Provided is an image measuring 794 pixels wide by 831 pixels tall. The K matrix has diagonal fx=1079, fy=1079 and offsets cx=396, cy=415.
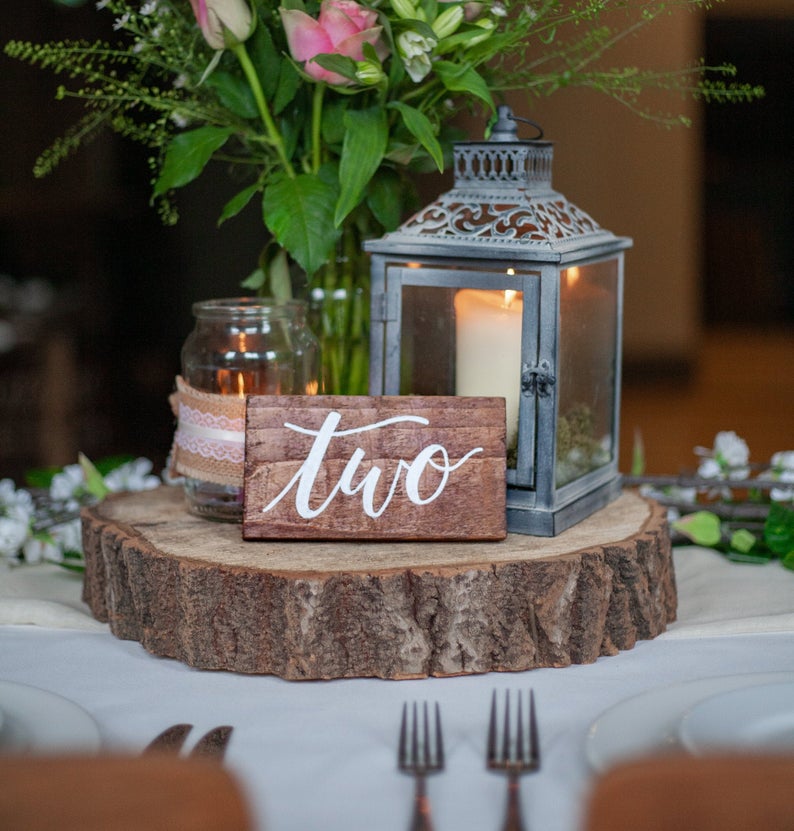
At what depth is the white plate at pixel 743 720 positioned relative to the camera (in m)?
0.68

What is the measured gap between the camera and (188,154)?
116 centimetres

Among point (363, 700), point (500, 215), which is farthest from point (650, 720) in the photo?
point (500, 215)

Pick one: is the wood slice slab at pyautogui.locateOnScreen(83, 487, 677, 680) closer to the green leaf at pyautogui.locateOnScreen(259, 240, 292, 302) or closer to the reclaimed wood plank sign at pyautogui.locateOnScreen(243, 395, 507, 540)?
the reclaimed wood plank sign at pyautogui.locateOnScreen(243, 395, 507, 540)

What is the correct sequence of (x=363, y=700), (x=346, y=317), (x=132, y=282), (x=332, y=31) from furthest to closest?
1. (x=132, y=282)
2. (x=346, y=317)
3. (x=332, y=31)
4. (x=363, y=700)

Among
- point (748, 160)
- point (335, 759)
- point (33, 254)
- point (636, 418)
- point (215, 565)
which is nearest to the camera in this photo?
point (335, 759)

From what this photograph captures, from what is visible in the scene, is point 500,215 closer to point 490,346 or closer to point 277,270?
point 490,346

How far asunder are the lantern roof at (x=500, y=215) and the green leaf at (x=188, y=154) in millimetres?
220

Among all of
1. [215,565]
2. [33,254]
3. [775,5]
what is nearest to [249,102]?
[215,565]

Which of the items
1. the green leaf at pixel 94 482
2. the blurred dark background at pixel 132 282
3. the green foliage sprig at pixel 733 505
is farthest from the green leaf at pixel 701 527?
the blurred dark background at pixel 132 282

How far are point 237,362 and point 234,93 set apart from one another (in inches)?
11.3

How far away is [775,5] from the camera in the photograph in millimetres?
6082

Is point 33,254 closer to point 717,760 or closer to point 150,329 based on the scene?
point 150,329

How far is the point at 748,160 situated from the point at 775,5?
3.06 feet

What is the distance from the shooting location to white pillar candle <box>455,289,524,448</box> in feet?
A: 3.42
